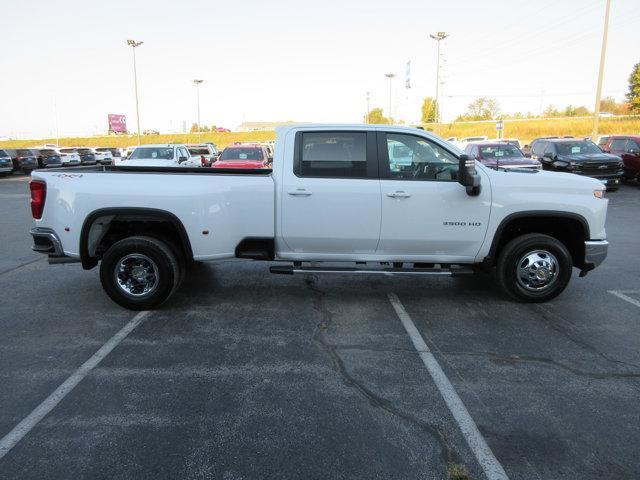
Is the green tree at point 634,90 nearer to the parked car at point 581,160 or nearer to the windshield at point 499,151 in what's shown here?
the parked car at point 581,160

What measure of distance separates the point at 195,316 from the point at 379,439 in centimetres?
288

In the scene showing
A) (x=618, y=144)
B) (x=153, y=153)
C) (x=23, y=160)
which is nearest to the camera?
(x=153, y=153)

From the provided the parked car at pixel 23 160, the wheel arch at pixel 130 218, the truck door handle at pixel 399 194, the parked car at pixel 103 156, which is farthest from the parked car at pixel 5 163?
the truck door handle at pixel 399 194

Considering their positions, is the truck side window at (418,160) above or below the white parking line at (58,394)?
above

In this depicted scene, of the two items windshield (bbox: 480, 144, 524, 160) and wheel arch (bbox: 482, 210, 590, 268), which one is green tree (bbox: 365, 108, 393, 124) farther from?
wheel arch (bbox: 482, 210, 590, 268)

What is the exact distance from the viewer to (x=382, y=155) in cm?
552

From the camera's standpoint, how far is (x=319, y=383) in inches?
153

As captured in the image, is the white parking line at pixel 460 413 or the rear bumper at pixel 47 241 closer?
the white parking line at pixel 460 413

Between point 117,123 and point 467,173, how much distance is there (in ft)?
395

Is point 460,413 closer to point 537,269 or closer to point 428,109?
point 537,269

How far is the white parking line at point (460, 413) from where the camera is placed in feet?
9.45

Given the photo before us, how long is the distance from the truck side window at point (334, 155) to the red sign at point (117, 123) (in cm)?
11715

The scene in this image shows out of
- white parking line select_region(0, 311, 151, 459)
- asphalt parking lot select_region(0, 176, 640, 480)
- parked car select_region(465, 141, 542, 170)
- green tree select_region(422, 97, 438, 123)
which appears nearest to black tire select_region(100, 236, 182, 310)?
asphalt parking lot select_region(0, 176, 640, 480)

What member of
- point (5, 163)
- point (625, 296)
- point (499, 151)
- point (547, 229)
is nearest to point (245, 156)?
point (499, 151)
